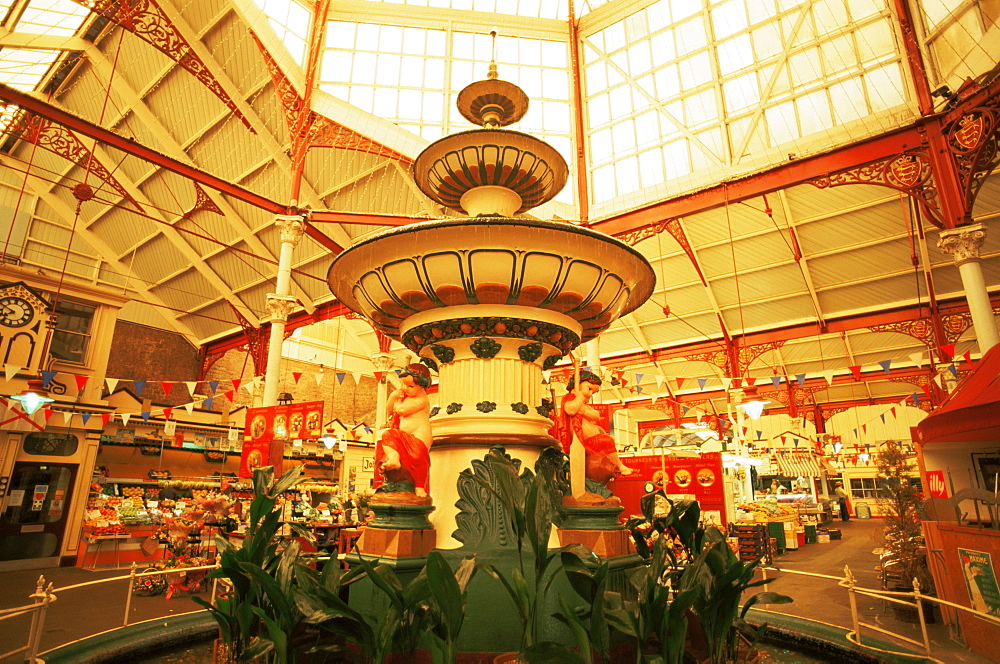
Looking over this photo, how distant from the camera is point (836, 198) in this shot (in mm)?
13945

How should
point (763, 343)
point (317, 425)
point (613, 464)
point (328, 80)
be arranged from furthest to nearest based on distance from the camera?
point (763, 343) < point (328, 80) < point (317, 425) < point (613, 464)

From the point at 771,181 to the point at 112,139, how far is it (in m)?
10.8

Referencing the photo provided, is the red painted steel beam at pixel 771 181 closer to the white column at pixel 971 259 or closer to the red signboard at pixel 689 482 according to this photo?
the white column at pixel 971 259

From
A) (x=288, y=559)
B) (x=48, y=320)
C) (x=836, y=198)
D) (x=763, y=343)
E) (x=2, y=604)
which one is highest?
(x=836, y=198)

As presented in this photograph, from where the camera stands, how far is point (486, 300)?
2582mm

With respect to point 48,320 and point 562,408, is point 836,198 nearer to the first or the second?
point 562,408

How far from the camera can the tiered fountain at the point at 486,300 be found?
2406 mm

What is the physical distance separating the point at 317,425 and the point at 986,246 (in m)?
16.7

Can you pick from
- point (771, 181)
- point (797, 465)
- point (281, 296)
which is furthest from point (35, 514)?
point (797, 465)

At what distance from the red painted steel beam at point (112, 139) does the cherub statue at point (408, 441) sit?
796 cm

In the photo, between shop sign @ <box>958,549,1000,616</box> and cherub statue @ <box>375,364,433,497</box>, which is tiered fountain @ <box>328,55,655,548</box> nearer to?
cherub statue @ <box>375,364,433,497</box>

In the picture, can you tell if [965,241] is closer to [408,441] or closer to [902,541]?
[902,541]

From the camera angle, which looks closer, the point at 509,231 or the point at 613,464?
the point at 509,231

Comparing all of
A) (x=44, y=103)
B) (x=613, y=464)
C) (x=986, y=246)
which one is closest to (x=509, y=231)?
(x=613, y=464)
